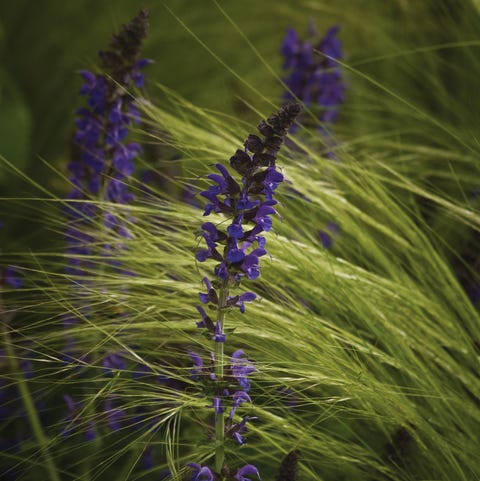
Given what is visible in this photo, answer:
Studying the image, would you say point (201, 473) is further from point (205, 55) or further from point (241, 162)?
point (205, 55)

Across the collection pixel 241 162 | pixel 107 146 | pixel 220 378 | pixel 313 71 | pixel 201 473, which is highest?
pixel 313 71

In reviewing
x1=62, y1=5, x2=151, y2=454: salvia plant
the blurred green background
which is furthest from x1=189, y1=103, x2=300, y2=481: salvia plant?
the blurred green background

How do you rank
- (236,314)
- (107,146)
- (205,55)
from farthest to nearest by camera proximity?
(205,55) → (107,146) → (236,314)

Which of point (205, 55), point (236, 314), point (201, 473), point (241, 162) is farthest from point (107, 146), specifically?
point (205, 55)

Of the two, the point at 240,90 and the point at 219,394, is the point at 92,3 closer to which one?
the point at 240,90

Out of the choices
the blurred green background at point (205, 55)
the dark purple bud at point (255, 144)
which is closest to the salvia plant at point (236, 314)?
the dark purple bud at point (255, 144)

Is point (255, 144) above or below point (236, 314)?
above

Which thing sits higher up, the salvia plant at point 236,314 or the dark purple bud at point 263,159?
the dark purple bud at point 263,159

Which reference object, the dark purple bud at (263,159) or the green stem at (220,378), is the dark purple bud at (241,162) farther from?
the green stem at (220,378)

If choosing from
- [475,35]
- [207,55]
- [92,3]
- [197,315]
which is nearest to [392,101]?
[475,35]

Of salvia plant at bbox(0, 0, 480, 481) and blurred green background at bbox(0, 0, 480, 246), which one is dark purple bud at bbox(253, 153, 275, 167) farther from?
blurred green background at bbox(0, 0, 480, 246)

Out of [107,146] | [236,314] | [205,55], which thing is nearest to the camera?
[236,314]
